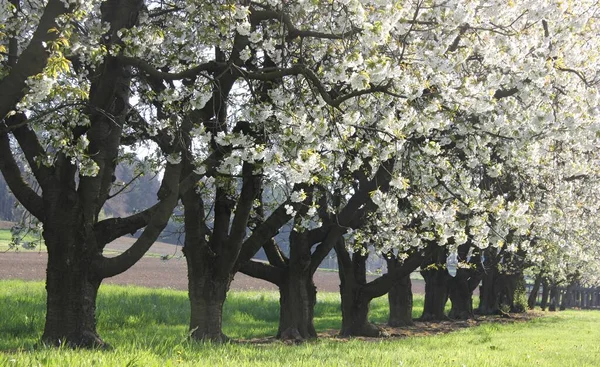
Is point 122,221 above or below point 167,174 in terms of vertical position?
below

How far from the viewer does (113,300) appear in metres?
22.2

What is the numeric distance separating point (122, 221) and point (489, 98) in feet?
21.6

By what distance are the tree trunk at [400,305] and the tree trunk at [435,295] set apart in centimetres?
492

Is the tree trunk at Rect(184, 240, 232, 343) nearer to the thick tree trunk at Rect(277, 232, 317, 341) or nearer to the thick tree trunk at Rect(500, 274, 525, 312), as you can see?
the thick tree trunk at Rect(277, 232, 317, 341)

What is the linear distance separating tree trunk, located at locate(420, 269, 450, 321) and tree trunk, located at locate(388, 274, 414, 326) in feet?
16.1

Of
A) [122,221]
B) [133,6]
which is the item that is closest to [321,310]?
[122,221]

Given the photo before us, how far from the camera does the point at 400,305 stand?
25312 mm

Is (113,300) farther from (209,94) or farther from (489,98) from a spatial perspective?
(489,98)

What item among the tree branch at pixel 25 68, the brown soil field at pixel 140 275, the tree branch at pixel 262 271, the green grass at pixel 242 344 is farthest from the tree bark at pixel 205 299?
the brown soil field at pixel 140 275

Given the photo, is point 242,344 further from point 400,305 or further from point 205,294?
point 400,305

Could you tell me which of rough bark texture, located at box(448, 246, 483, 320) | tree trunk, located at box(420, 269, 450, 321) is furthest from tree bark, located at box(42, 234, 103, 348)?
rough bark texture, located at box(448, 246, 483, 320)

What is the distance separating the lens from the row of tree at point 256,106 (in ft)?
26.6

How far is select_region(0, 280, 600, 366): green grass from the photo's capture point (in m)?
6.39

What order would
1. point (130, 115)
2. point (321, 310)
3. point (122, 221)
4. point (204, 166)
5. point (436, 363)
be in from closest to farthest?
point (436, 363) < point (204, 166) < point (122, 221) < point (130, 115) < point (321, 310)
